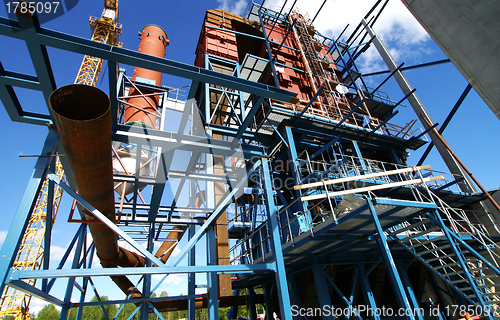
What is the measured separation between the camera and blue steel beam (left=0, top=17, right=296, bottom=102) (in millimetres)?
3885

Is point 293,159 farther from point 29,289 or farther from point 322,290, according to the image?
point 29,289

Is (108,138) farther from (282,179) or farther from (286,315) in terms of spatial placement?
(282,179)

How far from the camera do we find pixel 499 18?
2607 mm

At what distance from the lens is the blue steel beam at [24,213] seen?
378cm

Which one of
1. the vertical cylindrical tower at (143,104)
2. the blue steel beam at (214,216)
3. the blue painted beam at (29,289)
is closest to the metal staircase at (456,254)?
the blue steel beam at (214,216)

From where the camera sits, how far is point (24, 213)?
417 cm

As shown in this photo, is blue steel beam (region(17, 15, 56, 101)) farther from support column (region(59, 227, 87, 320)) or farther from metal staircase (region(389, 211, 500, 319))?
metal staircase (region(389, 211, 500, 319))

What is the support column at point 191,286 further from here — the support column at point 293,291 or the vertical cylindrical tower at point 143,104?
the support column at point 293,291

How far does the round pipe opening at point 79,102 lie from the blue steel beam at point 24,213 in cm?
148

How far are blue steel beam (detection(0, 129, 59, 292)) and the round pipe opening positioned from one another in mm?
1476

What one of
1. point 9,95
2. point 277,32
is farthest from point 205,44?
point 9,95

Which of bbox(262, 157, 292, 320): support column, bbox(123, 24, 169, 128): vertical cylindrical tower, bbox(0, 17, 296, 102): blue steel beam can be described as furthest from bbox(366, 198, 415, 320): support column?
bbox(123, 24, 169, 128): vertical cylindrical tower

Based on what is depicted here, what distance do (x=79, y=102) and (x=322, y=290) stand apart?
9.52 meters

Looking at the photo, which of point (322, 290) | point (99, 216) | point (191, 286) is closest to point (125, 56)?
point (99, 216)
